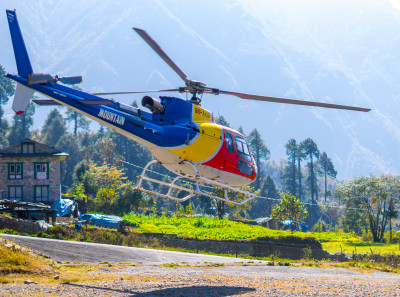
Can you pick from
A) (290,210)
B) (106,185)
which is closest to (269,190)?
(290,210)

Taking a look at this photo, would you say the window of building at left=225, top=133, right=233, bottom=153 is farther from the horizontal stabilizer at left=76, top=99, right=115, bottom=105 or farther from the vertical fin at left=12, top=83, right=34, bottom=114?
the vertical fin at left=12, top=83, right=34, bottom=114

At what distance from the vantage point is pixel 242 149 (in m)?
25.1

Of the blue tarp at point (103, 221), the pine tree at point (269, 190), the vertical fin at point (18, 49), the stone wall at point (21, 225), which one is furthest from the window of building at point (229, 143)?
the pine tree at point (269, 190)

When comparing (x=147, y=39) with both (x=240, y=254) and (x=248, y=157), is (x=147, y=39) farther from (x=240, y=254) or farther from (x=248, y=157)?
(x=240, y=254)

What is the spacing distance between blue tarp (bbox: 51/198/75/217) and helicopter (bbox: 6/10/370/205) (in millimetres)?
33399

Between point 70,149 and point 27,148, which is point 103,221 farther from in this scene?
point 70,149

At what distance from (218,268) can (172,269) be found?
235cm

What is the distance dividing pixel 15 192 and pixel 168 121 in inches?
1594

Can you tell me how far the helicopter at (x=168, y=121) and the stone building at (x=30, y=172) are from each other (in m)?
36.6

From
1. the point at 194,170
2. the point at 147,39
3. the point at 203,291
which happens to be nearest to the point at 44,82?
the point at 147,39

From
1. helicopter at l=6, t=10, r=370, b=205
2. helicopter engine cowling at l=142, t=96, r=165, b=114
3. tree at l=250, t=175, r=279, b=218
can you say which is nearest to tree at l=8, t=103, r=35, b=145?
tree at l=250, t=175, r=279, b=218

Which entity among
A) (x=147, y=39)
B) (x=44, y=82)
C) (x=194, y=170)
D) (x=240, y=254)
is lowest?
(x=240, y=254)

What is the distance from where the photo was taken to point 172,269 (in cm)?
2119

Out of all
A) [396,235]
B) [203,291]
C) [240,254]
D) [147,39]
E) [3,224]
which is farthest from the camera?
[396,235]
